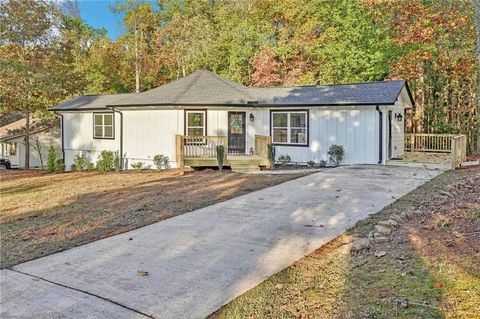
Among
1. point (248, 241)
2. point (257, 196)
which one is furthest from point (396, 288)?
point (257, 196)

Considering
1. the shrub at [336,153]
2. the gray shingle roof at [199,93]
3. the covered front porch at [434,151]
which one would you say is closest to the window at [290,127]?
the shrub at [336,153]

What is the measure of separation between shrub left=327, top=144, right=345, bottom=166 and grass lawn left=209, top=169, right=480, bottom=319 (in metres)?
9.50

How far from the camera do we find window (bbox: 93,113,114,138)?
63.2ft

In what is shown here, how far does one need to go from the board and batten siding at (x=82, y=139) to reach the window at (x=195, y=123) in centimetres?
404

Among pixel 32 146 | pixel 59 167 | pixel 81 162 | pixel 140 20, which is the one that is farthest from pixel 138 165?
pixel 140 20

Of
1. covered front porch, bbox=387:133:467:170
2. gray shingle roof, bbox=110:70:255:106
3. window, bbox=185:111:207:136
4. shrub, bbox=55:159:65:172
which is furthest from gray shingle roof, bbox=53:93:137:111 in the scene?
covered front porch, bbox=387:133:467:170

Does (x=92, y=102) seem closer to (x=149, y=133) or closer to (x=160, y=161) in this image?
(x=149, y=133)

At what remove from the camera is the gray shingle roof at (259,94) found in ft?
50.5

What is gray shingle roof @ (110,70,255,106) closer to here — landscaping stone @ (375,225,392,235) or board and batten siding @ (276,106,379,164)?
board and batten siding @ (276,106,379,164)

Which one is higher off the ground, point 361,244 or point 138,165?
point 138,165

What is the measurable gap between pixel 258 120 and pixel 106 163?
700cm

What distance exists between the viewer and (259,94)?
18391 millimetres

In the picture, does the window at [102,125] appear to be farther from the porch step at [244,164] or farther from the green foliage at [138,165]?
the porch step at [244,164]

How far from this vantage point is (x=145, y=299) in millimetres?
4016
